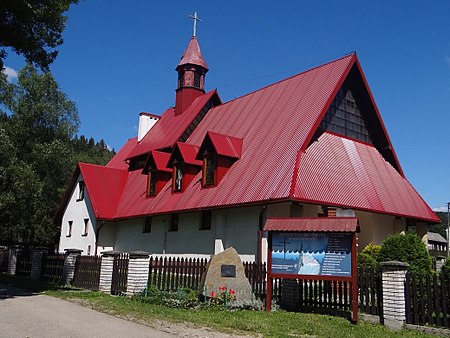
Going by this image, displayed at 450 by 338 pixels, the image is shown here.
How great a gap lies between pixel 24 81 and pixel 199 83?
1645 centimetres

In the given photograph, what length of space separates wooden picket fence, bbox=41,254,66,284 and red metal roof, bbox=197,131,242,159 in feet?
24.9

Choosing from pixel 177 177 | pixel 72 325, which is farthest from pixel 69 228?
pixel 72 325

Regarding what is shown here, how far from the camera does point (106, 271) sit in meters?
15.6

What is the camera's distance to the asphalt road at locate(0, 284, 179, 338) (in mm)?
8211

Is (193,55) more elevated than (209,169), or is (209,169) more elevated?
(193,55)

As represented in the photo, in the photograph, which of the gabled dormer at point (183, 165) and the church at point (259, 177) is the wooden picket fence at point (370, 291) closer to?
the church at point (259, 177)

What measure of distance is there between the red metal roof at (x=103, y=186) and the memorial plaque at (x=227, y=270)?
15395 millimetres

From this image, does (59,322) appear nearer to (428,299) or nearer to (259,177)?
(428,299)

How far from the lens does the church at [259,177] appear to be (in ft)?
58.1

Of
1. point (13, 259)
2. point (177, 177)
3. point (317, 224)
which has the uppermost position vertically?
point (177, 177)

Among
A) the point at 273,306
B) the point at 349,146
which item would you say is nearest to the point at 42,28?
the point at 273,306

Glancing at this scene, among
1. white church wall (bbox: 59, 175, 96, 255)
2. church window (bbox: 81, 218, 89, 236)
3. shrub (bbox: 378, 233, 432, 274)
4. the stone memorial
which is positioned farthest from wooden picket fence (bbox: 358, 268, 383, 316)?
church window (bbox: 81, 218, 89, 236)

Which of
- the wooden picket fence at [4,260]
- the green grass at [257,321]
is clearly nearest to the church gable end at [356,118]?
the green grass at [257,321]

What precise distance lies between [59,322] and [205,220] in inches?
466
